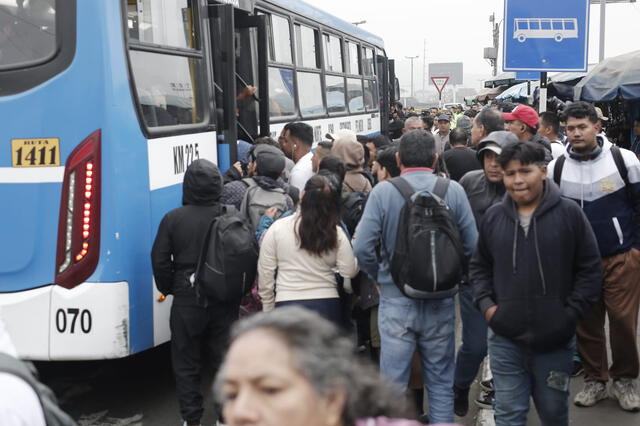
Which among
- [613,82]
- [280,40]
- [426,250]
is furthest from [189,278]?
[613,82]

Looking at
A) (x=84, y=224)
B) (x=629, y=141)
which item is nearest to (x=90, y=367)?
(x=84, y=224)

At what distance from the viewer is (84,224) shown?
199 inches

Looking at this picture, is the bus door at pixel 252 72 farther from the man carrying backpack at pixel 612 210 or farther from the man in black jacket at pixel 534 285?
the man in black jacket at pixel 534 285

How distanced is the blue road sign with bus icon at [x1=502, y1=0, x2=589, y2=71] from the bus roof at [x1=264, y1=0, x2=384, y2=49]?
2.58 metres

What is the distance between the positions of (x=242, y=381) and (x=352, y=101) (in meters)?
12.4

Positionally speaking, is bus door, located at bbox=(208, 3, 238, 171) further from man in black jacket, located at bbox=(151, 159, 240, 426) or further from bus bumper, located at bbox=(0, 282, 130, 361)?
bus bumper, located at bbox=(0, 282, 130, 361)

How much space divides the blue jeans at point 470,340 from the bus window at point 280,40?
4.87m

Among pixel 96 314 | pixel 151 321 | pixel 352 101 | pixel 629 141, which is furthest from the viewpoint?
pixel 629 141

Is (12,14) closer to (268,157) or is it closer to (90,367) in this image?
(268,157)

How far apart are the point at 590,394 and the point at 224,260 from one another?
2.61m

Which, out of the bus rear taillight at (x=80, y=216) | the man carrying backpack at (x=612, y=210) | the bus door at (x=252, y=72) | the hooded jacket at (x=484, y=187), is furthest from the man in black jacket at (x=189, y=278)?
the bus door at (x=252, y=72)

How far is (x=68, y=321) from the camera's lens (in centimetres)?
500

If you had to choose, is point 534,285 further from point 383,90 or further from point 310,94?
point 383,90

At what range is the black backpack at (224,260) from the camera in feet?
16.5
